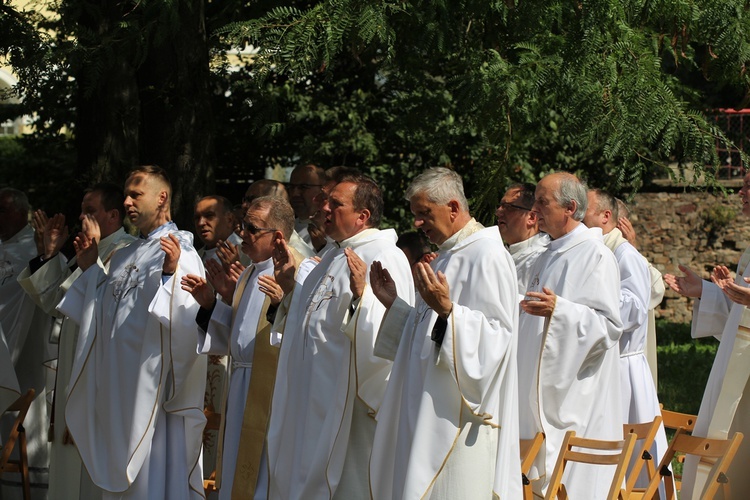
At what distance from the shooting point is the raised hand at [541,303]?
605 cm

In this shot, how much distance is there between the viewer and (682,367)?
14609 millimetres

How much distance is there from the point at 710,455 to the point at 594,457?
59 cm

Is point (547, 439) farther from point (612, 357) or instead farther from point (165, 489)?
point (165, 489)

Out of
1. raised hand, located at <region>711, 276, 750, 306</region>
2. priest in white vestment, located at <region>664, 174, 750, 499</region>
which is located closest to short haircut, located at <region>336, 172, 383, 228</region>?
priest in white vestment, located at <region>664, 174, 750, 499</region>

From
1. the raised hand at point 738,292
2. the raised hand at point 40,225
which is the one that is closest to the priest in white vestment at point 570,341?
the raised hand at point 738,292

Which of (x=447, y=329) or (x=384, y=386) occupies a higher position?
(x=447, y=329)

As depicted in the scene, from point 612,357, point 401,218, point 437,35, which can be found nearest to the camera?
point 612,357

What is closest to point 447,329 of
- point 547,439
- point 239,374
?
point 547,439

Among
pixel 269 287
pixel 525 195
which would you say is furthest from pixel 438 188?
pixel 525 195

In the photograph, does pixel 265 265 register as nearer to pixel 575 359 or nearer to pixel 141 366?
pixel 141 366

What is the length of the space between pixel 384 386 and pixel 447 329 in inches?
38.1

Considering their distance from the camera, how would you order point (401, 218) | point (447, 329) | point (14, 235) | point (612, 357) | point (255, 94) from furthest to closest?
point (401, 218) < point (14, 235) < point (255, 94) < point (612, 357) < point (447, 329)

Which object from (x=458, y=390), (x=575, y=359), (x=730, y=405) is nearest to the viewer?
(x=458, y=390)

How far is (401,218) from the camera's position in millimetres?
15070
